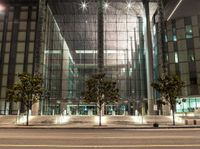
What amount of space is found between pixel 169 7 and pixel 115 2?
11.3 m

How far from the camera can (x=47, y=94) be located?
52.8 m

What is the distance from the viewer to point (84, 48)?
58.3m

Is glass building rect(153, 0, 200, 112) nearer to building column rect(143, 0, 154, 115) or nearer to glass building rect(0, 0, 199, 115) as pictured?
glass building rect(0, 0, 199, 115)

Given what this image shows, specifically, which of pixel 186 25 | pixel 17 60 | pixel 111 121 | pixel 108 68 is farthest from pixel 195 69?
pixel 17 60

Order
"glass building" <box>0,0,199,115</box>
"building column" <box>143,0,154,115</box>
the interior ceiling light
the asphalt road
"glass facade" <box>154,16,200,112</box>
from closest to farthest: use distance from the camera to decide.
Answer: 1. the asphalt road
2. "glass facade" <box>154,16,200,112</box>
3. "glass building" <box>0,0,199,115</box>
4. "building column" <box>143,0,154,115</box>
5. the interior ceiling light

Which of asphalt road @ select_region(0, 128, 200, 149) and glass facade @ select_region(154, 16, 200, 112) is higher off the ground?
glass facade @ select_region(154, 16, 200, 112)

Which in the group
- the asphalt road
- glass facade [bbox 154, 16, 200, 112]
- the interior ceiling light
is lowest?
the asphalt road

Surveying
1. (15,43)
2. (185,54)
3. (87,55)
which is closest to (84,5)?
(87,55)

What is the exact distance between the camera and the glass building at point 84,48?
53.1 metres

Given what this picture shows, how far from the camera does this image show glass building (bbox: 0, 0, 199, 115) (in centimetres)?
5306

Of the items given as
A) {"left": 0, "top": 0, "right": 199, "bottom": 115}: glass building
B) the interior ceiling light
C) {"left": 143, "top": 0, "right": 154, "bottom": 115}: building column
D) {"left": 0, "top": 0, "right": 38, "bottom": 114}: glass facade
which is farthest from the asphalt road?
the interior ceiling light

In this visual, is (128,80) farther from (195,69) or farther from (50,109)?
(50,109)
